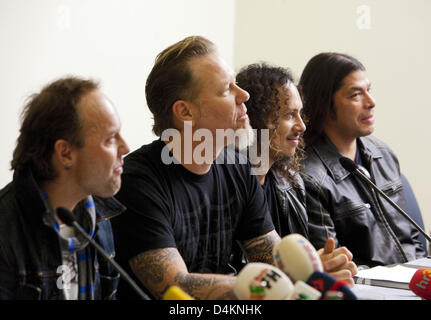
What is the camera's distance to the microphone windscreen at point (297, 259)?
130 cm

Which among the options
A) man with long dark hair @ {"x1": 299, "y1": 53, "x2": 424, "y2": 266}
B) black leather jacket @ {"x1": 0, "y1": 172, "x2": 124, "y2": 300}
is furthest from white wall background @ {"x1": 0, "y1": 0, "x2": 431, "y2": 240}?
black leather jacket @ {"x1": 0, "y1": 172, "x2": 124, "y2": 300}

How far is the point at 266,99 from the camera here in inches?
98.7

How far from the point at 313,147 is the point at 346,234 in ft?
1.44

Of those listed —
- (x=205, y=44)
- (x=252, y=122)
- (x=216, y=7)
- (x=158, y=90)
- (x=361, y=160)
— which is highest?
(x=216, y=7)

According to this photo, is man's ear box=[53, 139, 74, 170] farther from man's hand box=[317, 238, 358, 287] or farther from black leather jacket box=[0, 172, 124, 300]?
man's hand box=[317, 238, 358, 287]

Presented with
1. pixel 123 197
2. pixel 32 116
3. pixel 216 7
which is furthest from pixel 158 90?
pixel 216 7

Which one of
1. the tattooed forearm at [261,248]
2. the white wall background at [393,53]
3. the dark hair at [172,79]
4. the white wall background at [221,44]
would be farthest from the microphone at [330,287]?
the white wall background at [393,53]

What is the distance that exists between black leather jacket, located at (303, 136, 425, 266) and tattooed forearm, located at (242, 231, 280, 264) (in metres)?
0.44

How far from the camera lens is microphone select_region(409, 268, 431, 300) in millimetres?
1665

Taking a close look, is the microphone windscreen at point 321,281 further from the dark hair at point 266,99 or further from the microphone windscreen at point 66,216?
the dark hair at point 266,99

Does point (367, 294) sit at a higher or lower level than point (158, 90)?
lower

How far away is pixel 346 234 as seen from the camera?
2600 mm
